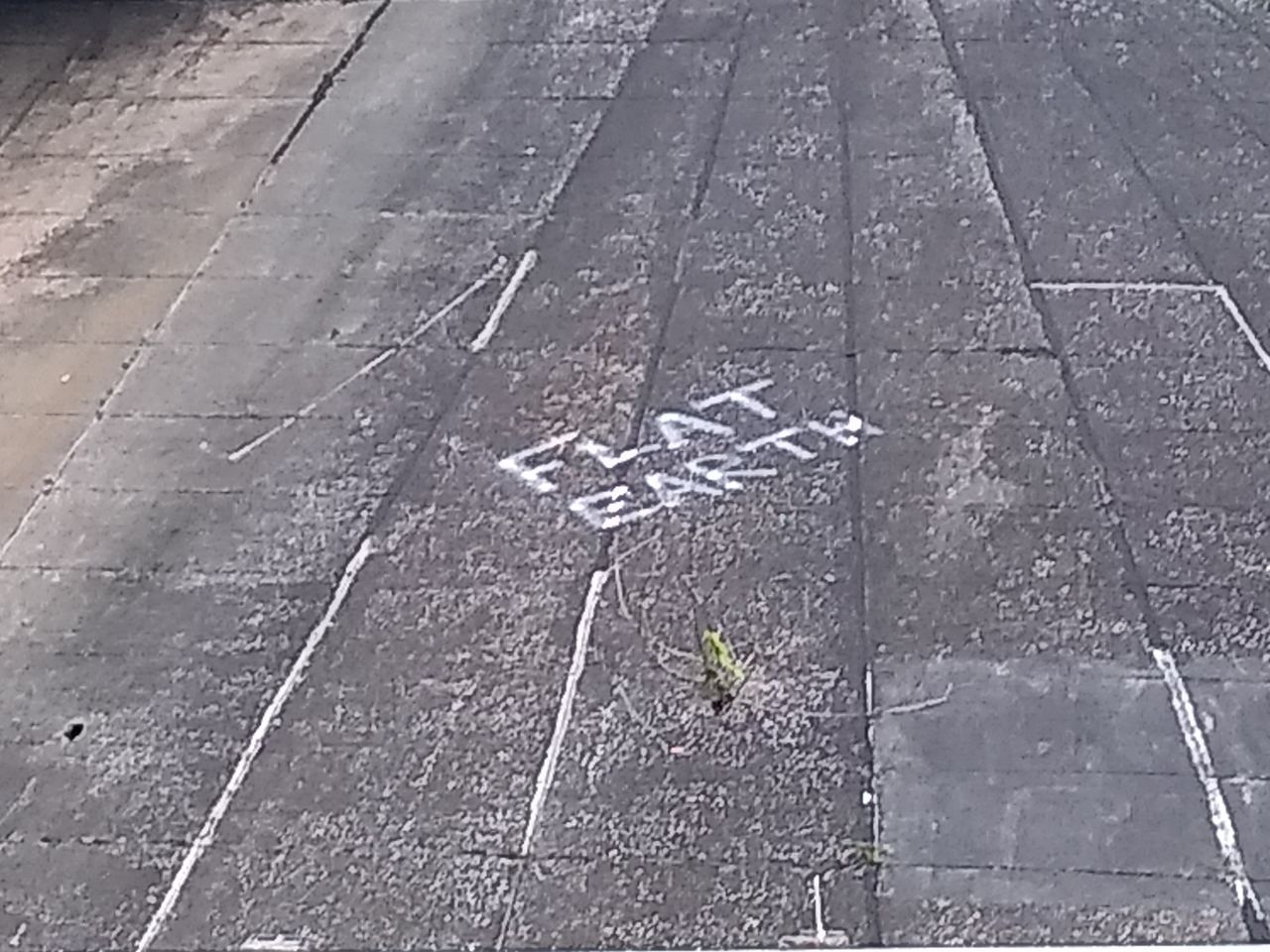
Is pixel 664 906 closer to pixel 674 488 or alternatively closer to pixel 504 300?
pixel 674 488

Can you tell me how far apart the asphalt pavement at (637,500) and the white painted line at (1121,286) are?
0.05 meters

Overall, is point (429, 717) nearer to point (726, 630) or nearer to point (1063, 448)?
point (726, 630)

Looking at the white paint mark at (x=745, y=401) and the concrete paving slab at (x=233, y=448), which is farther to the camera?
the white paint mark at (x=745, y=401)

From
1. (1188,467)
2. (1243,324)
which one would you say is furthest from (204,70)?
(1188,467)

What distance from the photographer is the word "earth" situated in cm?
737

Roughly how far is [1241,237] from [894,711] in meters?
4.58

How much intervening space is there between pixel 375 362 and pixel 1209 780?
14.3ft

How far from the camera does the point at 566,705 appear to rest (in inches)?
247

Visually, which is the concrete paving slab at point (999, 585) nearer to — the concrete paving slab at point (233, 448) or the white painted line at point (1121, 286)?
the white painted line at point (1121, 286)

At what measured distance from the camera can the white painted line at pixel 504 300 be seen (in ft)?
28.2

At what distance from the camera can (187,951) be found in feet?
17.4

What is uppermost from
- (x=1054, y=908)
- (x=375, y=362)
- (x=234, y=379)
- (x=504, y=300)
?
(x=234, y=379)

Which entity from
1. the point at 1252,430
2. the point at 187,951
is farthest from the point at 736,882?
the point at 1252,430

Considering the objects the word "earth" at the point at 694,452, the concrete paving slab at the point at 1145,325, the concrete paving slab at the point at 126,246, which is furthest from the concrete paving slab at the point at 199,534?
the concrete paving slab at the point at 1145,325
